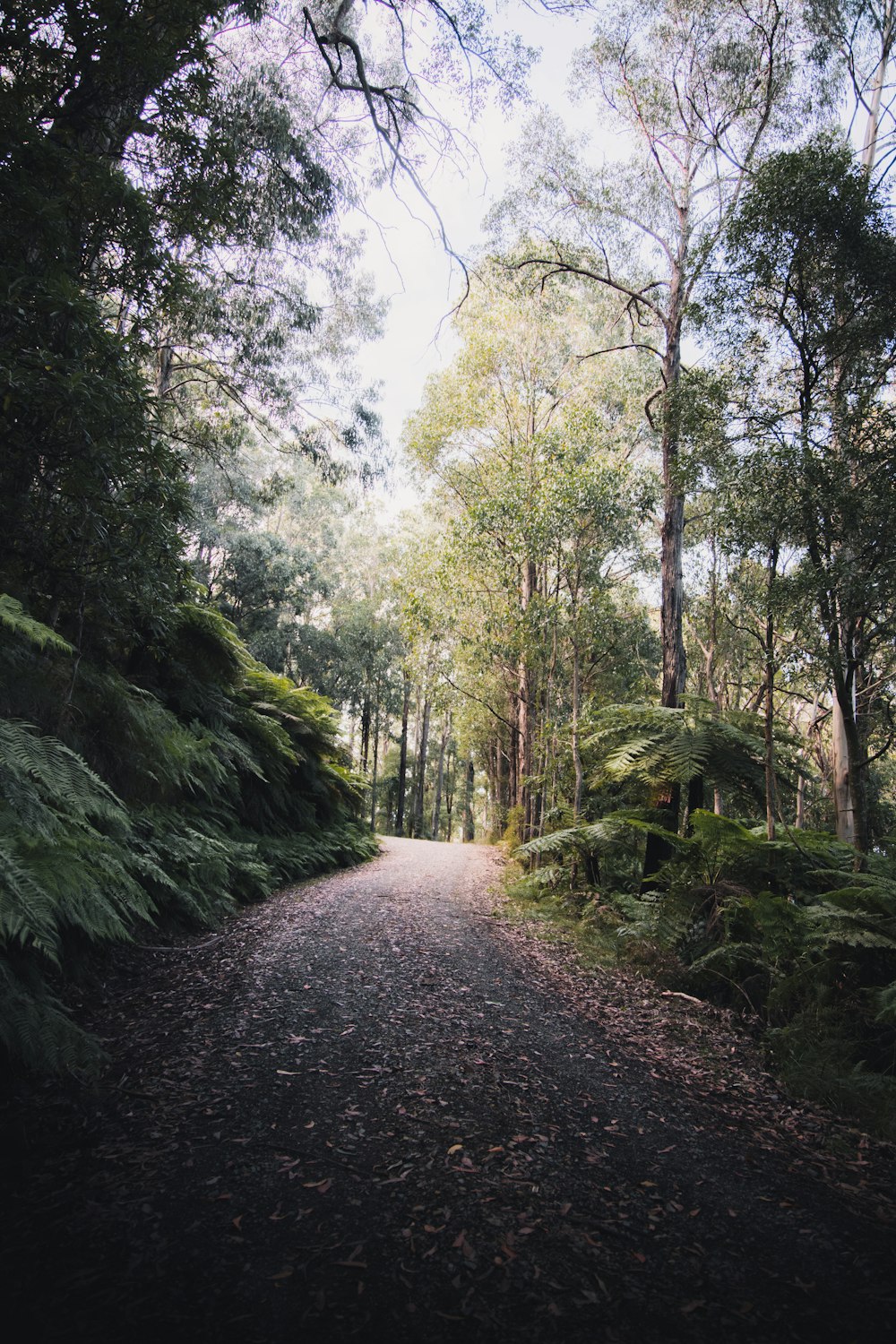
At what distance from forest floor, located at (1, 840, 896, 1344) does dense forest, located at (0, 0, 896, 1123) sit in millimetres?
516

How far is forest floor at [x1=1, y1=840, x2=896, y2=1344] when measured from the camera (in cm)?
163

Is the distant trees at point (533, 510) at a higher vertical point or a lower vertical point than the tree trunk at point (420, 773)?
higher

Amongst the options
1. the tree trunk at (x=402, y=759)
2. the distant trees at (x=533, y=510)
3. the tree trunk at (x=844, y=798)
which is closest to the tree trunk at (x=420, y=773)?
the tree trunk at (x=402, y=759)

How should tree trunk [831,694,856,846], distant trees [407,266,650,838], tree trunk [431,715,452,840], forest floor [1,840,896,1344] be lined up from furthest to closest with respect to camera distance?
tree trunk [431,715,452,840], distant trees [407,266,650,838], tree trunk [831,694,856,846], forest floor [1,840,896,1344]

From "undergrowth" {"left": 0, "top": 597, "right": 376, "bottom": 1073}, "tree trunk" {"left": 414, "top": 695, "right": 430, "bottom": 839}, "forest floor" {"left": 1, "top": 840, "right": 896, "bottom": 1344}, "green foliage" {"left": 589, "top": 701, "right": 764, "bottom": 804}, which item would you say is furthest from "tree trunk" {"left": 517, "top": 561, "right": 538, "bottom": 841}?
"tree trunk" {"left": 414, "top": 695, "right": 430, "bottom": 839}

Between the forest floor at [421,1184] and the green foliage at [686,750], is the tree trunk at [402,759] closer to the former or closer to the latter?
the green foliage at [686,750]

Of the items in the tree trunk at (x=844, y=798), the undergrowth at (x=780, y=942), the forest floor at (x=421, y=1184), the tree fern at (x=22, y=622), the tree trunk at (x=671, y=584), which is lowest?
the forest floor at (x=421, y=1184)

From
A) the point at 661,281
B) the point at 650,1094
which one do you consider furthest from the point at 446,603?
the point at 650,1094

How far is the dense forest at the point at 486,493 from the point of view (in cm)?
365

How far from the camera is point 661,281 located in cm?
849

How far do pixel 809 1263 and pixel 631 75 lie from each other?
14316mm

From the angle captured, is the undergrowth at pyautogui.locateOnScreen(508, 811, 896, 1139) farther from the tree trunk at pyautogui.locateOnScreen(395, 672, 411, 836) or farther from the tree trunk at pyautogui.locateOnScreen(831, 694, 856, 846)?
the tree trunk at pyautogui.locateOnScreen(395, 672, 411, 836)

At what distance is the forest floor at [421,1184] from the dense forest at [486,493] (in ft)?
1.69

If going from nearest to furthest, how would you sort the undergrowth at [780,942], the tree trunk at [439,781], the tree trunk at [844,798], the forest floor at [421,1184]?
1. the forest floor at [421,1184]
2. the undergrowth at [780,942]
3. the tree trunk at [844,798]
4. the tree trunk at [439,781]
